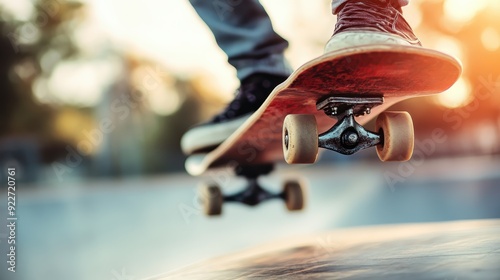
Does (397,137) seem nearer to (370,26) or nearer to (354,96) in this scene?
(354,96)

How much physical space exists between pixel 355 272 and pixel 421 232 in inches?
35.6

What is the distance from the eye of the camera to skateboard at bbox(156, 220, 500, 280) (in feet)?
4.78

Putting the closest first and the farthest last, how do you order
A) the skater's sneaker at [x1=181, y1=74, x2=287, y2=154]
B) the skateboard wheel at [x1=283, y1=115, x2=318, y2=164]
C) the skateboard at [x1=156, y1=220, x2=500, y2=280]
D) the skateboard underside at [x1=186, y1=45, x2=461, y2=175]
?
the skateboard at [x1=156, y1=220, x2=500, y2=280]
the skateboard underside at [x1=186, y1=45, x2=461, y2=175]
the skateboard wheel at [x1=283, y1=115, x2=318, y2=164]
the skater's sneaker at [x1=181, y1=74, x2=287, y2=154]

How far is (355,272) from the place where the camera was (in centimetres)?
153

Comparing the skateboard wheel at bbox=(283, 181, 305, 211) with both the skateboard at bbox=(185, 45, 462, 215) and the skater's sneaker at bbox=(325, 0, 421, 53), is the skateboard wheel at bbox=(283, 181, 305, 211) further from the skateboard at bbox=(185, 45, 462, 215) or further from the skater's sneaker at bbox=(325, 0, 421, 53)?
the skater's sneaker at bbox=(325, 0, 421, 53)

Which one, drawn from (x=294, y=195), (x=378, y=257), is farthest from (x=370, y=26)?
(x=294, y=195)

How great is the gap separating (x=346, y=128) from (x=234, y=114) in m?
0.99

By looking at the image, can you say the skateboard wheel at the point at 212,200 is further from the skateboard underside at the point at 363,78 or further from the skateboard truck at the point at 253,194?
the skateboard underside at the point at 363,78

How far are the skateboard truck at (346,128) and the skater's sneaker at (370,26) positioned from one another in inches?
8.1

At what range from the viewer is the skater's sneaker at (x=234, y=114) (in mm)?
2637

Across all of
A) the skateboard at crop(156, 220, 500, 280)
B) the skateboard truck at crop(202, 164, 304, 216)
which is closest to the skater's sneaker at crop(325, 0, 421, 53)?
the skateboard at crop(156, 220, 500, 280)

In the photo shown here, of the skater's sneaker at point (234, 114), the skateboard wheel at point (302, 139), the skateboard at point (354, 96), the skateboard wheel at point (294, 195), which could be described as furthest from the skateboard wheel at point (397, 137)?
the skateboard wheel at point (294, 195)

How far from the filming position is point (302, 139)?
1.88m

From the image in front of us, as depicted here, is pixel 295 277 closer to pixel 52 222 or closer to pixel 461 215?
pixel 461 215
